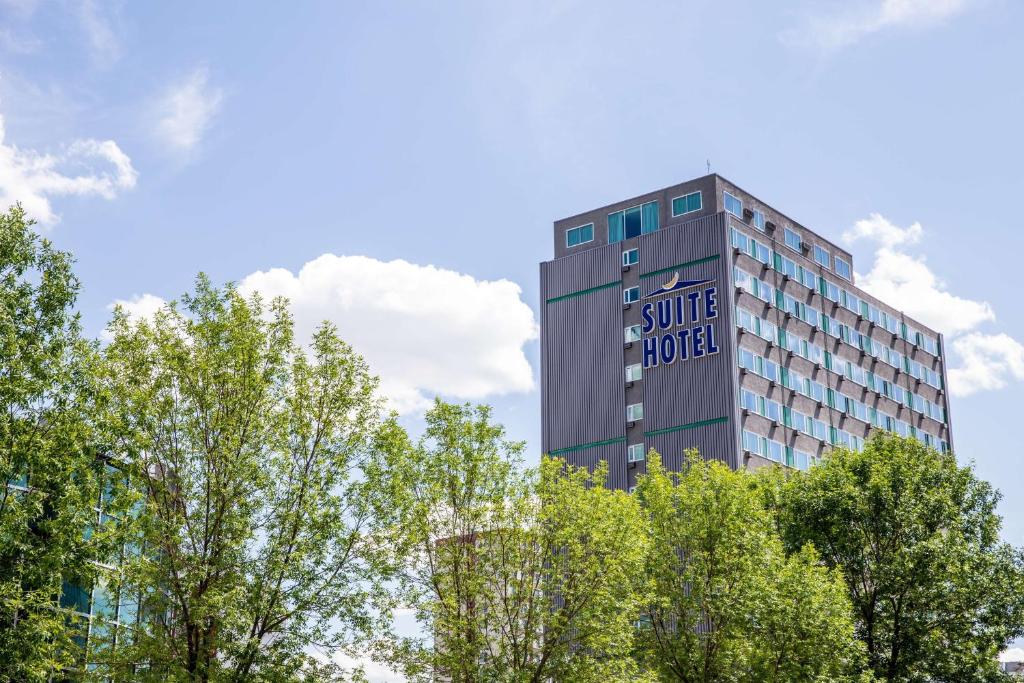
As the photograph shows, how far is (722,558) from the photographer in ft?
148

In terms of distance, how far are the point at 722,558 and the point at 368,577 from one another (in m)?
15.2

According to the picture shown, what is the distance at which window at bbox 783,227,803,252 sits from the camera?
93.8 m

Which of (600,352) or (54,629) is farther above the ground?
(600,352)

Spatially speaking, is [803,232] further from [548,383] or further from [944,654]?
[944,654]

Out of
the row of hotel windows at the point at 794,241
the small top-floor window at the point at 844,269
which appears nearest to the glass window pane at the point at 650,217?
the row of hotel windows at the point at 794,241

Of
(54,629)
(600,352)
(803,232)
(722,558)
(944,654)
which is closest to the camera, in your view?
(54,629)

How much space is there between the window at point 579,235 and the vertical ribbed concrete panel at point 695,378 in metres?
7.05

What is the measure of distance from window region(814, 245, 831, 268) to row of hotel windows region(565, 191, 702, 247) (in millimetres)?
15581

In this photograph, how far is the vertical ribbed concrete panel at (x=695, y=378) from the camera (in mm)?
80250

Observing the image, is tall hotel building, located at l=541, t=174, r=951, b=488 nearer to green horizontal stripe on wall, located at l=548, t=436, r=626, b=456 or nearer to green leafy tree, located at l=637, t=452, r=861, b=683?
green horizontal stripe on wall, located at l=548, t=436, r=626, b=456

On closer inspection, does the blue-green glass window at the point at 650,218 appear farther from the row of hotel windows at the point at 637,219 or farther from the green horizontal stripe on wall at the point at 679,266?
the green horizontal stripe on wall at the point at 679,266

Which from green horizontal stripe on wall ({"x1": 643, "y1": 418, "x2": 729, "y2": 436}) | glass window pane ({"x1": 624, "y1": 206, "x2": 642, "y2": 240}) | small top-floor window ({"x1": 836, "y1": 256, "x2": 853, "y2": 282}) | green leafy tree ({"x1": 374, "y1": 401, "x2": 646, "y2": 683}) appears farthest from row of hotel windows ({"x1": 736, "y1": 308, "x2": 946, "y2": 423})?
green leafy tree ({"x1": 374, "y1": 401, "x2": 646, "y2": 683})

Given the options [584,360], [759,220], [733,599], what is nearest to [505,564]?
[733,599]

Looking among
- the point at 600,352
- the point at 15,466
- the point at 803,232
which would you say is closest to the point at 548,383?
the point at 600,352
